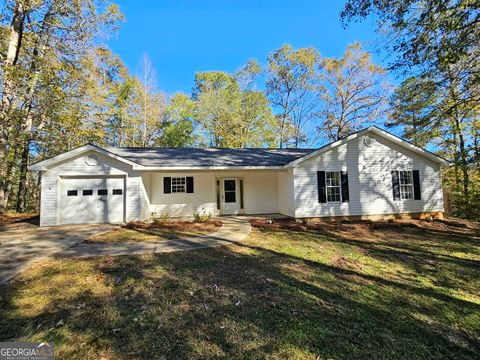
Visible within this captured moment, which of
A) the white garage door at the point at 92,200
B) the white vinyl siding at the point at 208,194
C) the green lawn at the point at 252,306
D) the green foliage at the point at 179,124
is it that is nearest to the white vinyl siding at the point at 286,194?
the white vinyl siding at the point at 208,194

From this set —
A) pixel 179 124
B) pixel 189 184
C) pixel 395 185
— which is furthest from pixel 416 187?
pixel 179 124

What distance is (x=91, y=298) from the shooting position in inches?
146

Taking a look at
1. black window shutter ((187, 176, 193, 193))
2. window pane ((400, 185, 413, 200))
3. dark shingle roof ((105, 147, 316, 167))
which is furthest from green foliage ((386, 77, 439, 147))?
black window shutter ((187, 176, 193, 193))

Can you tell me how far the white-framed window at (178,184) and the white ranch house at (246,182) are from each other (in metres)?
0.05

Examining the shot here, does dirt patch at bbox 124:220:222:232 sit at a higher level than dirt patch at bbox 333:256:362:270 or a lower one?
higher

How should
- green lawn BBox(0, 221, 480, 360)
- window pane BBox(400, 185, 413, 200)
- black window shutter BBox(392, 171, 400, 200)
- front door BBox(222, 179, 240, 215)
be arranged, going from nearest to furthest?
green lawn BBox(0, 221, 480, 360), black window shutter BBox(392, 171, 400, 200), window pane BBox(400, 185, 413, 200), front door BBox(222, 179, 240, 215)

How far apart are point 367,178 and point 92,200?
1232 centimetres

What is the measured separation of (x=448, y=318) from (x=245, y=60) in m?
25.4

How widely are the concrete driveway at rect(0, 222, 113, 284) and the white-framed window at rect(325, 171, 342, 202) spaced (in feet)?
30.4

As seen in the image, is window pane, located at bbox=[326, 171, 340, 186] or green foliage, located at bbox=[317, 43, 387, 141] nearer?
window pane, located at bbox=[326, 171, 340, 186]

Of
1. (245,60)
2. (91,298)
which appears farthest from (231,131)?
(91,298)

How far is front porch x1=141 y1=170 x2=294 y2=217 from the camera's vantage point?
1218 cm

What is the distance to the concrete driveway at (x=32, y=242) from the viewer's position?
200 inches

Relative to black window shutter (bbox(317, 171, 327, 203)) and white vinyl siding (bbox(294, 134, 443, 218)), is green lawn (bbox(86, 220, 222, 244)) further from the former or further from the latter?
black window shutter (bbox(317, 171, 327, 203))
